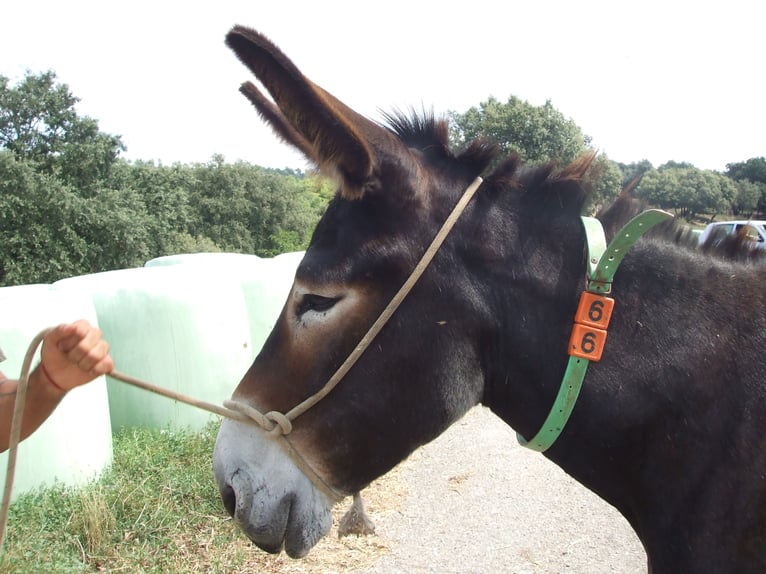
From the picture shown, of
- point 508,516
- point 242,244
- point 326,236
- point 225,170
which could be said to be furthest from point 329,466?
point 225,170

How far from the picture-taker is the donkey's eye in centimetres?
148

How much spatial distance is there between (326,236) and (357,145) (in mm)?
284

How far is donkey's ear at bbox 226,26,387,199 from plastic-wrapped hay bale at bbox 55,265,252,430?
4.03 meters

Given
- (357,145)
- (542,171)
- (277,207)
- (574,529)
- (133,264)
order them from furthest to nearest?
1. (277,207)
2. (133,264)
3. (574,529)
4. (542,171)
5. (357,145)

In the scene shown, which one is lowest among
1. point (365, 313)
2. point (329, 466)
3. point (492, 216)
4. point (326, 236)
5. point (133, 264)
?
point (133, 264)

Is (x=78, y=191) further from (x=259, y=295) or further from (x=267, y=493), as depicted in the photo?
(x=267, y=493)

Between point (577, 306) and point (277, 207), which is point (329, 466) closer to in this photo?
point (577, 306)

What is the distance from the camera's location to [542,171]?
163cm

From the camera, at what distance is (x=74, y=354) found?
1403mm

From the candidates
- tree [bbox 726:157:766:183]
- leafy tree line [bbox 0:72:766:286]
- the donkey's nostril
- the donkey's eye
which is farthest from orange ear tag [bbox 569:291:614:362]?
leafy tree line [bbox 0:72:766:286]

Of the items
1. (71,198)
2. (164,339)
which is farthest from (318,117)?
(71,198)

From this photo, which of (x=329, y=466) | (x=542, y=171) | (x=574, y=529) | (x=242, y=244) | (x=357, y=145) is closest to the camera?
(x=357, y=145)

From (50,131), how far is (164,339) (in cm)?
2250

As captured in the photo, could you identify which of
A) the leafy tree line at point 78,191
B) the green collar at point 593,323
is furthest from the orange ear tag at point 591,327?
the leafy tree line at point 78,191
